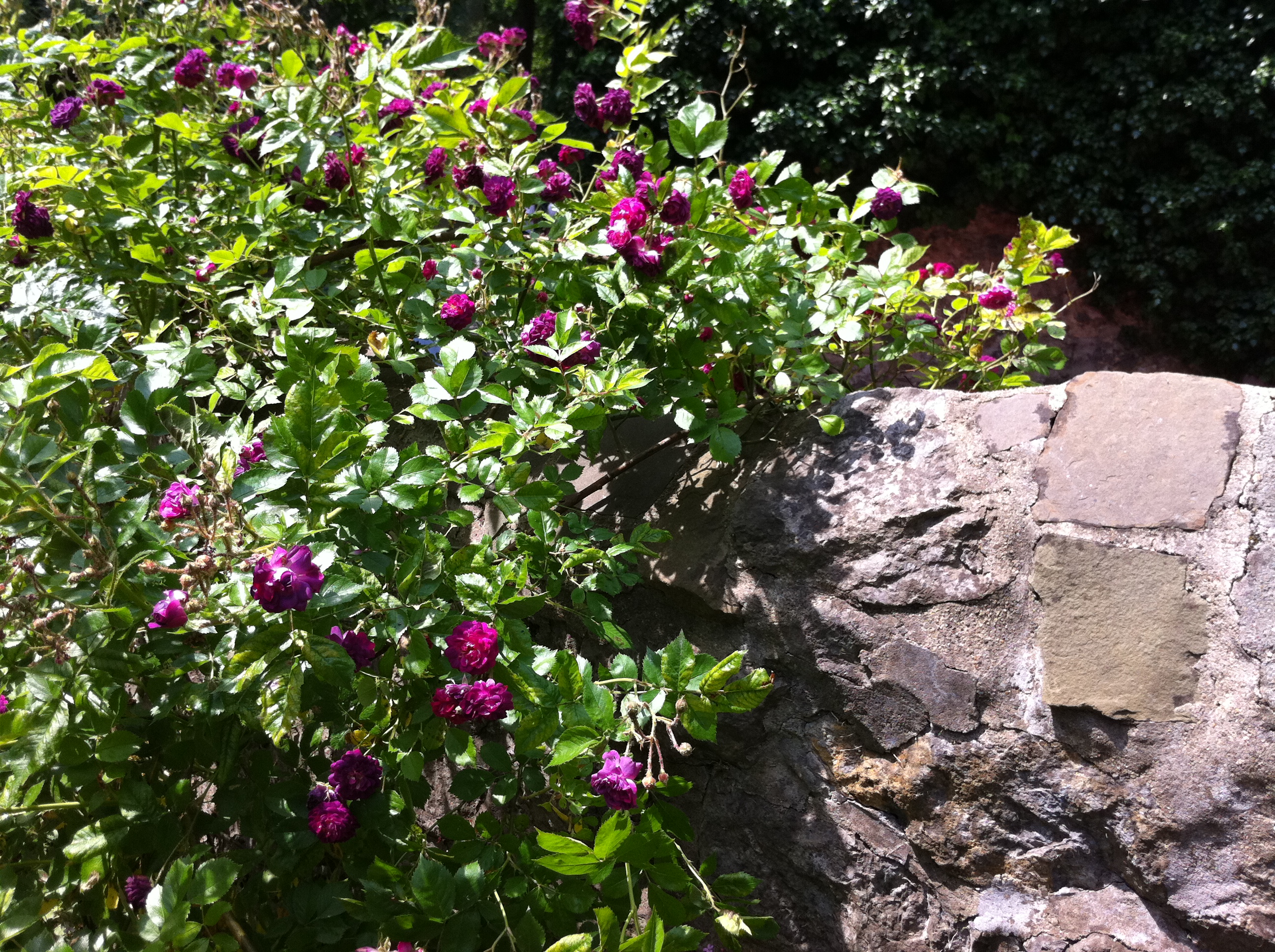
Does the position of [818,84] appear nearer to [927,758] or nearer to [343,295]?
[343,295]

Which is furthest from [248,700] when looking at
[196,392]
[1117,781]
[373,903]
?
[1117,781]

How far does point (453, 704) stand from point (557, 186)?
1030 millimetres

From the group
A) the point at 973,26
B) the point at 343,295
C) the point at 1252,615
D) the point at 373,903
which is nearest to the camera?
the point at 373,903

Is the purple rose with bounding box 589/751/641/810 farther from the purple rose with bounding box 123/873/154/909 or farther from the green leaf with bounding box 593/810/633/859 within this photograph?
the purple rose with bounding box 123/873/154/909

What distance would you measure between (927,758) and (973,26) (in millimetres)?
5084

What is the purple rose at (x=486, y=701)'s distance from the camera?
1104 mm

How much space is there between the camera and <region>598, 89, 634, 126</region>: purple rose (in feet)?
5.57

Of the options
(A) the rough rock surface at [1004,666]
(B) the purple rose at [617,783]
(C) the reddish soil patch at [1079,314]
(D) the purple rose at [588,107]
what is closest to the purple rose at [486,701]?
(B) the purple rose at [617,783]

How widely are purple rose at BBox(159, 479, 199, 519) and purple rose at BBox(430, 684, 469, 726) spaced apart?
39cm

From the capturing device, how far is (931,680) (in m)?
1.44

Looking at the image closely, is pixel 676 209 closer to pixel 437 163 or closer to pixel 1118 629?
pixel 437 163

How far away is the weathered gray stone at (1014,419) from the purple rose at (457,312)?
93cm

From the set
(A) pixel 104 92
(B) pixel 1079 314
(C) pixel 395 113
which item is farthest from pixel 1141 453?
(B) pixel 1079 314

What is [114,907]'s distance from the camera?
1197mm
